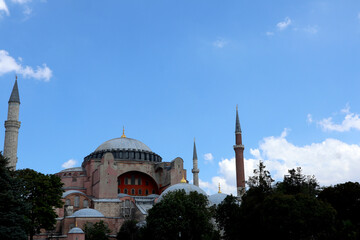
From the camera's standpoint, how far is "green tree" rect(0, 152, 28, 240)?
2363cm

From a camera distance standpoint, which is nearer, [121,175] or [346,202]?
[346,202]

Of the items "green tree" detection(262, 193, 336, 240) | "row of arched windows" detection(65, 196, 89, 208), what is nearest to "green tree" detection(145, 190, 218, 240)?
"green tree" detection(262, 193, 336, 240)

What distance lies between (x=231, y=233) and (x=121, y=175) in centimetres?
2643

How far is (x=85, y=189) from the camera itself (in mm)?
49625

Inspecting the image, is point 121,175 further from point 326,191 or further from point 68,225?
point 326,191

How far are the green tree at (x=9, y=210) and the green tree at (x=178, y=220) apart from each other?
8.89 metres

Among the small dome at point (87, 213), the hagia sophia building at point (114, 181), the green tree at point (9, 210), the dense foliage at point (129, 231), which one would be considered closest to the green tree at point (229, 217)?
the hagia sophia building at point (114, 181)

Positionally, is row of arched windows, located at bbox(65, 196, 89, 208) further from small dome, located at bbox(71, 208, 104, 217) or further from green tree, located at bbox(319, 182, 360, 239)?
green tree, located at bbox(319, 182, 360, 239)

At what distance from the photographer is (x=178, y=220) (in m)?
29.4

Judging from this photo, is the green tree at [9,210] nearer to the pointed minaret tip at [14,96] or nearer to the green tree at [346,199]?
the green tree at [346,199]

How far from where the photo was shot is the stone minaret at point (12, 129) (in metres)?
41.6

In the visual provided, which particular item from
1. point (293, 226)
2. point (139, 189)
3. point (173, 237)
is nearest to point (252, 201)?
point (293, 226)

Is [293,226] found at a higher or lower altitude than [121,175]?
lower

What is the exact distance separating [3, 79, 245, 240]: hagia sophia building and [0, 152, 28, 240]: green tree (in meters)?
12.1
